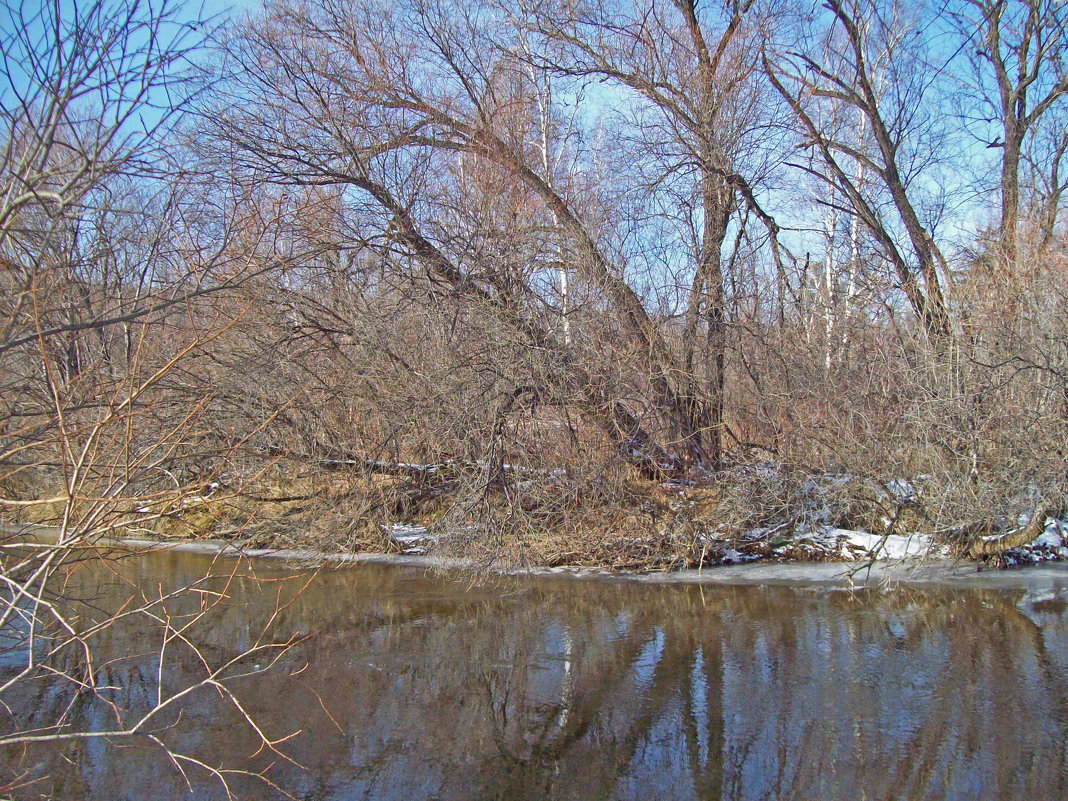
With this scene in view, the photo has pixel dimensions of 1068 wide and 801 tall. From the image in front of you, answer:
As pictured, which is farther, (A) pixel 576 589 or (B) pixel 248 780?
(A) pixel 576 589

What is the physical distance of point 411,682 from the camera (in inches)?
277

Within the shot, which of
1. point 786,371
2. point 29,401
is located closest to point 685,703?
point 29,401

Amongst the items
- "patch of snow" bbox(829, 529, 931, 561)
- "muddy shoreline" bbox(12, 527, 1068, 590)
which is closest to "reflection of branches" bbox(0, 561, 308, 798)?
"muddy shoreline" bbox(12, 527, 1068, 590)

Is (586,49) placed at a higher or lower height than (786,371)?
higher

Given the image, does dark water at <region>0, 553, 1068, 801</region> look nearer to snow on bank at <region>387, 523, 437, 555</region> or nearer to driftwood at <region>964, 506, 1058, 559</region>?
driftwood at <region>964, 506, 1058, 559</region>

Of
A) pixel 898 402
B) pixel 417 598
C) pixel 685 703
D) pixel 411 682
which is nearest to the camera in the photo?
pixel 685 703

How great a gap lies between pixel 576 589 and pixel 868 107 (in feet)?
28.9

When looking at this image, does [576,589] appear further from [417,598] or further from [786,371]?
[786,371]

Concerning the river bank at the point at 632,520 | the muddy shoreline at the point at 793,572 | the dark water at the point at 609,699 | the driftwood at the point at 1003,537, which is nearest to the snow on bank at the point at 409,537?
the river bank at the point at 632,520

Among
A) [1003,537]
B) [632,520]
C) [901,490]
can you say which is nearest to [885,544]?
A: [901,490]

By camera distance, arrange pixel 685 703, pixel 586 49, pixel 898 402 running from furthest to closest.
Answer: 1. pixel 586 49
2. pixel 898 402
3. pixel 685 703

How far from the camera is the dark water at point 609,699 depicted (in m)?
5.27

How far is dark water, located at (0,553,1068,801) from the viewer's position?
17.3ft

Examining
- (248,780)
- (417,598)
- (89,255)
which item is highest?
(89,255)
